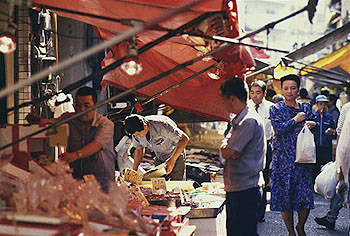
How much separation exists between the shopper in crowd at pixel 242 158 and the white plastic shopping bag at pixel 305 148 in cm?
212

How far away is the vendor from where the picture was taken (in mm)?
7773

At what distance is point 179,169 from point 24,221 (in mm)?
5829

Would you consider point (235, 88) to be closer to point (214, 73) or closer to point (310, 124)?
point (214, 73)

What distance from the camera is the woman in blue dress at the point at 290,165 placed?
7602 mm

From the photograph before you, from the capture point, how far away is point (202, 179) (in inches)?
392

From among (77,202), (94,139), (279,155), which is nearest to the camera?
(77,202)

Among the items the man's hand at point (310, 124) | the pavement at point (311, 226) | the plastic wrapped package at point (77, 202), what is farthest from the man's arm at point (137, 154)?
the plastic wrapped package at point (77, 202)

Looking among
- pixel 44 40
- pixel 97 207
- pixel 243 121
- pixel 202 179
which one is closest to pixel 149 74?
pixel 44 40

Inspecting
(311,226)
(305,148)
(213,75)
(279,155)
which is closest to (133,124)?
(213,75)

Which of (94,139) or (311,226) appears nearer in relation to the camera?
(94,139)

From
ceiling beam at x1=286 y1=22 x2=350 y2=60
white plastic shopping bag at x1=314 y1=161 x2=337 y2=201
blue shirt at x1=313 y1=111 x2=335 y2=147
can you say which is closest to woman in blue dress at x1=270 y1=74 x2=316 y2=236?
white plastic shopping bag at x1=314 y1=161 x2=337 y2=201

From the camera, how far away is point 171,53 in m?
7.24

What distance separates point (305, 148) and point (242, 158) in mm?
2359

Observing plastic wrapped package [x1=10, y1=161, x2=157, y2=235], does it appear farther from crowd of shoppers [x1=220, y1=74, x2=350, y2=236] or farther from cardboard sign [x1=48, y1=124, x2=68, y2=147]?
crowd of shoppers [x1=220, y1=74, x2=350, y2=236]
